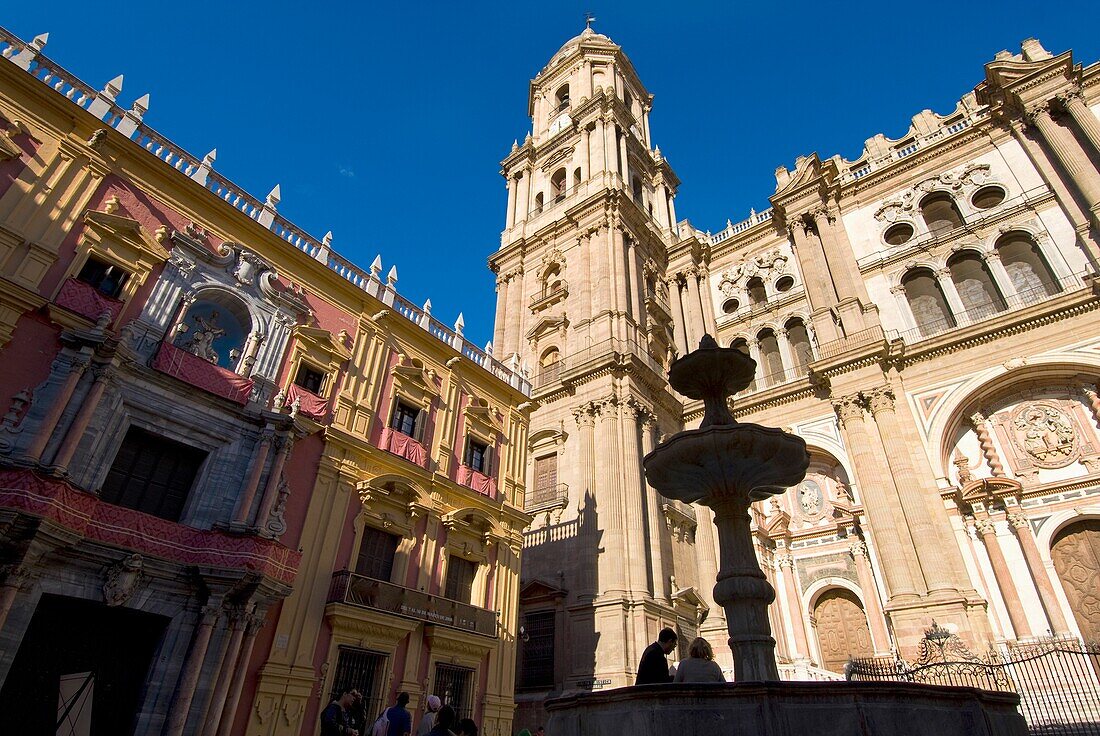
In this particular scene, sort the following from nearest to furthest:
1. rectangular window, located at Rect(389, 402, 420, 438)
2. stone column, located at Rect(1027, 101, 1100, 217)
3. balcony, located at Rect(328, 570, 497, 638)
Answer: balcony, located at Rect(328, 570, 497, 638) < rectangular window, located at Rect(389, 402, 420, 438) < stone column, located at Rect(1027, 101, 1100, 217)

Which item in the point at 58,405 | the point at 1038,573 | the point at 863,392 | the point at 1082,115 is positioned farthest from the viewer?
the point at 1082,115

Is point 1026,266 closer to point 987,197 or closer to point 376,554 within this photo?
point 987,197

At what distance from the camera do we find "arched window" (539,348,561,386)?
966 inches

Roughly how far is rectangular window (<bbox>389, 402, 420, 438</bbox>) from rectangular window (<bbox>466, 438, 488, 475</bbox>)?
174 cm

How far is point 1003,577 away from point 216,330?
2132 cm

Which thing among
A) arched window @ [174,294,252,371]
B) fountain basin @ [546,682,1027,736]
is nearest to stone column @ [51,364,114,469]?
arched window @ [174,294,252,371]

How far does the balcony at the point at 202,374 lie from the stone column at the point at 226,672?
13.1 ft

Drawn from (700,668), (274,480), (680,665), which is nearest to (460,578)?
(274,480)

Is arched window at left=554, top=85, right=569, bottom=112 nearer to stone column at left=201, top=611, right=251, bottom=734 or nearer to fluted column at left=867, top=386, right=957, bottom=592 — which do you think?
fluted column at left=867, top=386, right=957, bottom=592

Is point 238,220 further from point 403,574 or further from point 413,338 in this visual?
point 403,574

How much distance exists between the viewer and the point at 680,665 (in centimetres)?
666

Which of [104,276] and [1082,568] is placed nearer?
[104,276]

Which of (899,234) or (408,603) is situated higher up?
(899,234)

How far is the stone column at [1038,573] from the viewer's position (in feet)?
52.5
